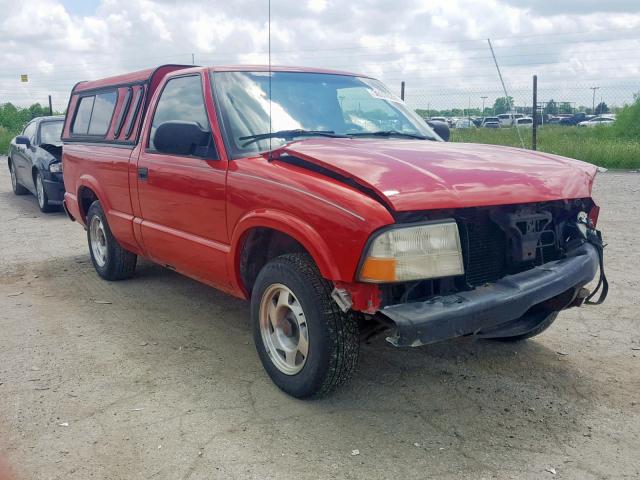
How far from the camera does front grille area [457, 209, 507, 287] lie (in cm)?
339

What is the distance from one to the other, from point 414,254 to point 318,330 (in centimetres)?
65

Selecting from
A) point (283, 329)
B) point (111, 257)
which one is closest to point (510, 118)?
point (283, 329)

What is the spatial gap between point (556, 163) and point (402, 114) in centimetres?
143

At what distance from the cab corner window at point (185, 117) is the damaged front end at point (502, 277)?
5.51ft

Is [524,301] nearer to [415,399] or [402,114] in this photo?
[415,399]

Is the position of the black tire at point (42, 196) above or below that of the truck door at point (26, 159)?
below

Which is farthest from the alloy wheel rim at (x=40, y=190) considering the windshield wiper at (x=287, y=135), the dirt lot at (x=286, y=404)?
the windshield wiper at (x=287, y=135)

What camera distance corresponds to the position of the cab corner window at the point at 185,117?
408 centimetres

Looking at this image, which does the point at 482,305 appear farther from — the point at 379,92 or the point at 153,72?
the point at 153,72

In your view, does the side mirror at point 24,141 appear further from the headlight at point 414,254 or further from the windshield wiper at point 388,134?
the headlight at point 414,254

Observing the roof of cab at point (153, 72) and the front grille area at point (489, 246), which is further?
the roof of cab at point (153, 72)

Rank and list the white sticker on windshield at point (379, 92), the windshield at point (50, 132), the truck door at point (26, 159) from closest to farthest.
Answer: the white sticker on windshield at point (379, 92)
the windshield at point (50, 132)
the truck door at point (26, 159)

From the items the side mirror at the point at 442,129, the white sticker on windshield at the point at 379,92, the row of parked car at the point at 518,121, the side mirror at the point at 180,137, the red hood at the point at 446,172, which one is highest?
→ the row of parked car at the point at 518,121

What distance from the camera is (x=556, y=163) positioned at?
384cm
